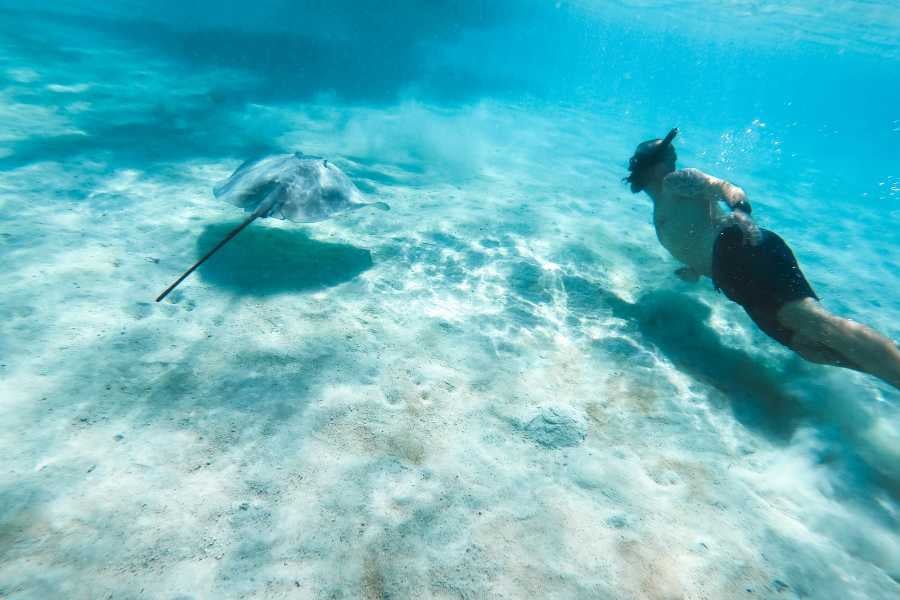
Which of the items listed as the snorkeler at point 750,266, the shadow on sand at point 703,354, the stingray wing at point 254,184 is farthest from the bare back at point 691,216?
the stingray wing at point 254,184

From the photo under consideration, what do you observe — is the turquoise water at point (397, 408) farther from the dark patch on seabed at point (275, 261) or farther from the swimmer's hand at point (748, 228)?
the swimmer's hand at point (748, 228)

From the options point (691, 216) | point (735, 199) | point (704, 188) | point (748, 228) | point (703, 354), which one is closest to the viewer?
point (748, 228)

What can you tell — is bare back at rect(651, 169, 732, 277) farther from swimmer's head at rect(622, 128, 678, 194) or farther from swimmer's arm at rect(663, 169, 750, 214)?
swimmer's head at rect(622, 128, 678, 194)

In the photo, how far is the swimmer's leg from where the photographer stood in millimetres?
4090

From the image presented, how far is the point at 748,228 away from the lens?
4902 mm

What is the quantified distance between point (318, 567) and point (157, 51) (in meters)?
31.6

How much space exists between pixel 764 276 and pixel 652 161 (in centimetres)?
255

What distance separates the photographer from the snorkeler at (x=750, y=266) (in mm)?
4250

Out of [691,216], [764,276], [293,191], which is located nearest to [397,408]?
[293,191]

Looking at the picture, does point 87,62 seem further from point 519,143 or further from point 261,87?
point 519,143

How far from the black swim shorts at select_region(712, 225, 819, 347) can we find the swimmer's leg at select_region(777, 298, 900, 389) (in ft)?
0.33

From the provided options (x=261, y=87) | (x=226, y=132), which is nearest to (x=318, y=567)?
(x=226, y=132)

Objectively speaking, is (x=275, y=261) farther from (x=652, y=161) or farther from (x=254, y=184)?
(x=652, y=161)

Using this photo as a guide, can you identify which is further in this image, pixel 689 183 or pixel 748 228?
pixel 689 183
